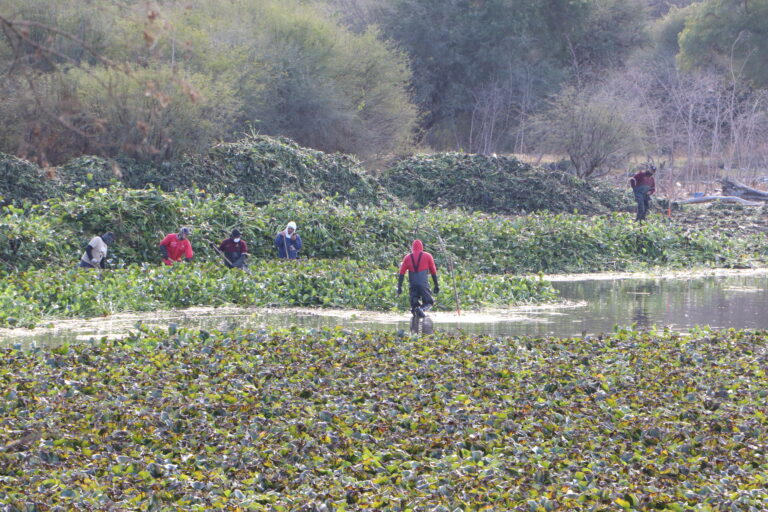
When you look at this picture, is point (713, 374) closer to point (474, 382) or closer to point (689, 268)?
point (474, 382)

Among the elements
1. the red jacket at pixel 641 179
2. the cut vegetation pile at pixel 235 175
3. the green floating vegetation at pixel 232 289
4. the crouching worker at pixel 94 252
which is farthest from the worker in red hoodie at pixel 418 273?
the red jacket at pixel 641 179

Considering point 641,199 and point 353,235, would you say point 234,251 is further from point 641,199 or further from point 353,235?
point 641,199

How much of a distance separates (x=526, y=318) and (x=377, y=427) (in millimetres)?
10029

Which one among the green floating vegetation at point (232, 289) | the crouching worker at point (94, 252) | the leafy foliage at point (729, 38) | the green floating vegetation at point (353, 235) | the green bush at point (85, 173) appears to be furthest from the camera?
the leafy foliage at point (729, 38)

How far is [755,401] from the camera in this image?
11.5 metres

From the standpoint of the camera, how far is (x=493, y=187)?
41.2 metres

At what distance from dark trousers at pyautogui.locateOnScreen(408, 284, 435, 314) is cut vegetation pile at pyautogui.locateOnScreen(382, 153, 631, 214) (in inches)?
802

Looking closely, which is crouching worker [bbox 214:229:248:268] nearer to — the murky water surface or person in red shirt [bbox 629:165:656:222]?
the murky water surface

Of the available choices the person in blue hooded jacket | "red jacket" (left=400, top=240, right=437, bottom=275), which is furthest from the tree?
"red jacket" (left=400, top=240, right=437, bottom=275)

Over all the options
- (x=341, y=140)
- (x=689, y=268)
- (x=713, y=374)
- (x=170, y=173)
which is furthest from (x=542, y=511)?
(x=341, y=140)

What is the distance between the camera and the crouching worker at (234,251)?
75.9ft

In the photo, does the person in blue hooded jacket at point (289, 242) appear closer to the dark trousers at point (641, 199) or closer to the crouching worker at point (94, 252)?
the crouching worker at point (94, 252)

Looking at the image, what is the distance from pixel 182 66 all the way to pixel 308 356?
1040 inches

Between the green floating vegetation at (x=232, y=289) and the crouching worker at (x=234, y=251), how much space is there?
54cm
